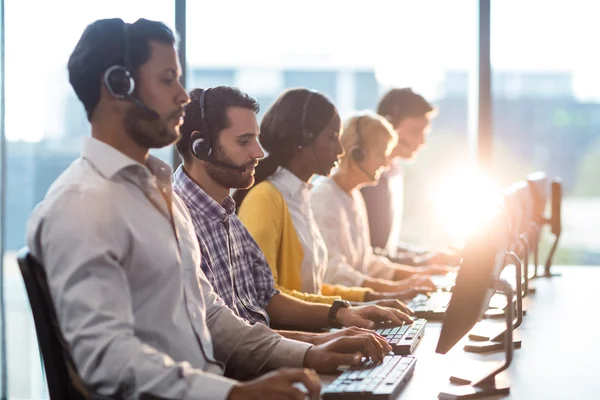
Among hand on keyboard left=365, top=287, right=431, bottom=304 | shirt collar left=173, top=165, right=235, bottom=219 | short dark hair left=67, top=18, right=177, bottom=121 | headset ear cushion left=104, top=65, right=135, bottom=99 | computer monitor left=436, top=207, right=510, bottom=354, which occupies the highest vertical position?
short dark hair left=67, top=18, right=177, bottom=121

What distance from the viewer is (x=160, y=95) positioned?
1471 mm

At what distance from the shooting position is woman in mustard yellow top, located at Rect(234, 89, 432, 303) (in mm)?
2584

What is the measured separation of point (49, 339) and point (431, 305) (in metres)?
1.49

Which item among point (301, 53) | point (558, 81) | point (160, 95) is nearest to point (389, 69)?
point (301, 53)

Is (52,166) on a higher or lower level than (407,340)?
higher

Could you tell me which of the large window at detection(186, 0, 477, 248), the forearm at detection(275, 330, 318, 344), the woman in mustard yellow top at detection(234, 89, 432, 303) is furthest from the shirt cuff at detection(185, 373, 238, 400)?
the large window at detection(186, 0, 477, 248)

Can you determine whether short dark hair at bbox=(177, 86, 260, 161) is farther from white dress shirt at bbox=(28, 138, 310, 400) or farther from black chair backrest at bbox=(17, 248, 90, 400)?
black chair backrest at bbox=(17, 248, 90, 400)

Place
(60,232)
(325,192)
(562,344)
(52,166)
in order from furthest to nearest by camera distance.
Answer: (52,166), (325,192), (562,344), (60,232)

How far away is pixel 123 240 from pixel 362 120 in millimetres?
2144

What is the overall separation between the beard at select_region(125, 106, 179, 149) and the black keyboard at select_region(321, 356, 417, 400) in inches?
22.1

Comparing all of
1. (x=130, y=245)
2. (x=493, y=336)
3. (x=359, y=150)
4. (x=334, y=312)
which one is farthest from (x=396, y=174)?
(x=130, y=245)

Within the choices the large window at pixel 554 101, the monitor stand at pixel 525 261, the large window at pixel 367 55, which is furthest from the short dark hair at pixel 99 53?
the large window at pixel 554 101

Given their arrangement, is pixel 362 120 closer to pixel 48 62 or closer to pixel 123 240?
pixel 48 62

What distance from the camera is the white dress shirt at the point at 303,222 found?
106 inches
